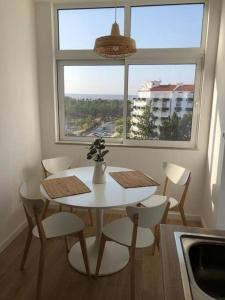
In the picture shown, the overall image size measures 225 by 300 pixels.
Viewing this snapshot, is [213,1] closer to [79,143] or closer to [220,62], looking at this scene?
[220,62]

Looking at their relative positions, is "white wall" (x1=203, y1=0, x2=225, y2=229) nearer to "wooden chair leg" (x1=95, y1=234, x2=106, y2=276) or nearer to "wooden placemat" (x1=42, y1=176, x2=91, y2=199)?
"wooden chair leg" (x1=95, y1=234, x2=106, y2=276)

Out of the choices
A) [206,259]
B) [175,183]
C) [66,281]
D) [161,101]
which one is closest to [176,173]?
[175,183]

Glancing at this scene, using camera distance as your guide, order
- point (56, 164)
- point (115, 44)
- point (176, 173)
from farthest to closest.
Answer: point (56, 164)
point (176, 173)
point (115, 44)

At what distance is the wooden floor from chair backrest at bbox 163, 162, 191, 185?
2.56 feet

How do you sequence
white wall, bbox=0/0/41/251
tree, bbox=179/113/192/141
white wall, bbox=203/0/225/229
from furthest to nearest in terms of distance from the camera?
tree, bbox=179/113/192/141
white wall, bbox=0/0/41/251
white wall, bbox=203/0/225/229

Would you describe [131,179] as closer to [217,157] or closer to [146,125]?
[217,157]

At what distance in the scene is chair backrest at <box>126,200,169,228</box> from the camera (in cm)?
164

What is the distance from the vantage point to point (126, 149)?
307 centimetres

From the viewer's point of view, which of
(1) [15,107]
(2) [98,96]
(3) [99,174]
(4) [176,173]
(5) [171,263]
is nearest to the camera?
(5) [171,263]

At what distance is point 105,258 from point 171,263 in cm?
147

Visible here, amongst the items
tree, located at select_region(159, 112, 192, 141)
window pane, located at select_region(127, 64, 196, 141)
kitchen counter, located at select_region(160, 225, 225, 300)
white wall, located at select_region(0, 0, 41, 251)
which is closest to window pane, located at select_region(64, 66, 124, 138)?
window pane, located at select_region(127, 64, 196, 141)

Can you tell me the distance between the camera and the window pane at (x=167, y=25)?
2.77m

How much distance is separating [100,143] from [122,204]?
610mm

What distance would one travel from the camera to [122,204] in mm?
1804
